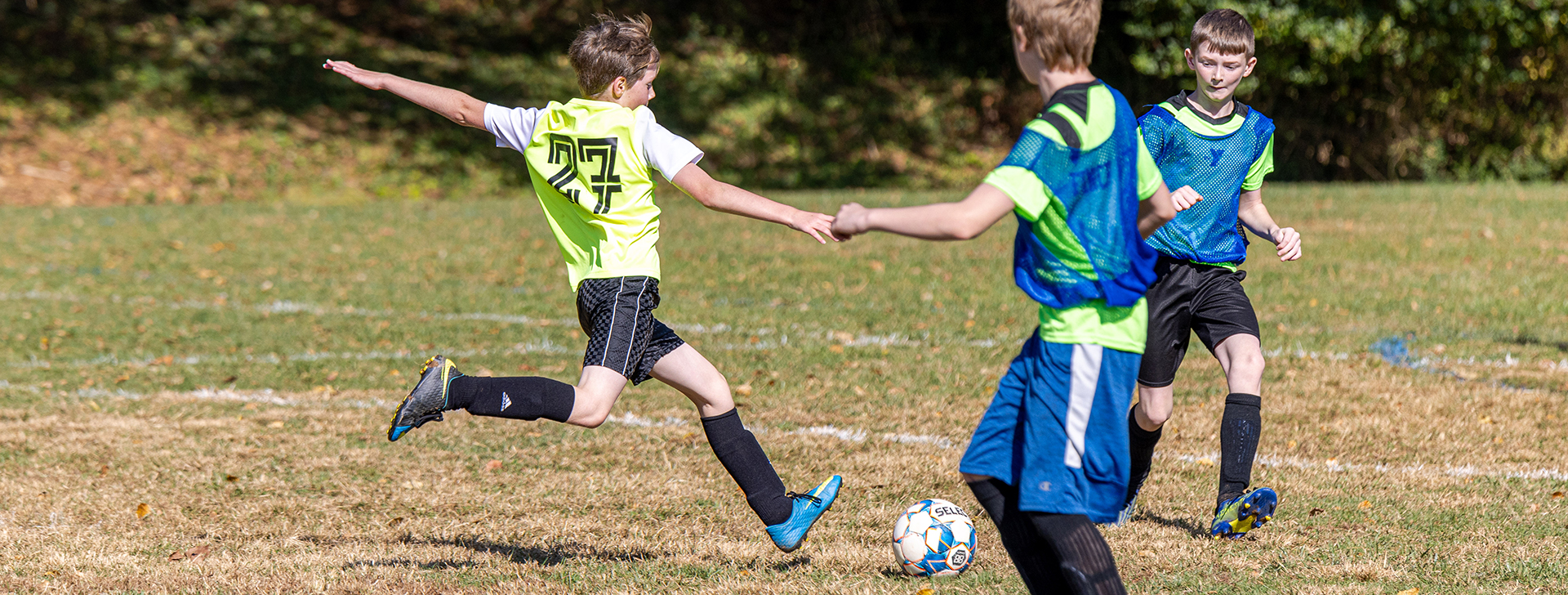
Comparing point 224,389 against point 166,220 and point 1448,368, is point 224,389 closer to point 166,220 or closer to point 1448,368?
point 1448,368

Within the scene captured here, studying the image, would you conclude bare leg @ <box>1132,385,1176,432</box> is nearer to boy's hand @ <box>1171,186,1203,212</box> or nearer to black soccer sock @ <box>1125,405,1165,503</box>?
black soccer sock @ <box>1125,405,1165,503</box>

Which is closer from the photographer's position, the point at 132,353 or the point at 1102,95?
the point at 1102,95

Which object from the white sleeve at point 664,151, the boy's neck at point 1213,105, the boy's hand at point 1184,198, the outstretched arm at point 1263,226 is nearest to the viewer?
the boy's hand at point 1184,198

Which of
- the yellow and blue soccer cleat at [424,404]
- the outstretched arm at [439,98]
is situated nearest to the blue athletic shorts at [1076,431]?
the yellow and blue soccer cleat at [424,404]

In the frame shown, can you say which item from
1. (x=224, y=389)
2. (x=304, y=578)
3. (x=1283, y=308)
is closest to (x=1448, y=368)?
(x=1283, y=308)

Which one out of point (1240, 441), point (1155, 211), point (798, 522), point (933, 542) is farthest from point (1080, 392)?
point (1240, 441)

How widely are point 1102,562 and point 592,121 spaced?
2.13 metres

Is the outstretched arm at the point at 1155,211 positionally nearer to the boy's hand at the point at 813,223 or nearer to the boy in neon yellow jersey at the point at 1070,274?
the boy in neon yellow jersey at the point at 1070,274

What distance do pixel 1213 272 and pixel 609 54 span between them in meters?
2.35

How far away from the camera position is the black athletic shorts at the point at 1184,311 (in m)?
4.82

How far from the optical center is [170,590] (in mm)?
4465

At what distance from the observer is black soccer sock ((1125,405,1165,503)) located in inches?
196

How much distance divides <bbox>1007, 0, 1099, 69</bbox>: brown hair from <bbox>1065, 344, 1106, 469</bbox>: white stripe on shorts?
0.69 meters

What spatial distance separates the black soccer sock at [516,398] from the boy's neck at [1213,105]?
2467 millimetres
